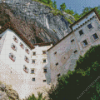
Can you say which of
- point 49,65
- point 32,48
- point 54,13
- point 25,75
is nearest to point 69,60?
point 49,65

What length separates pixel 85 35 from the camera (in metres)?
21.9

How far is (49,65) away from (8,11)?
16797mm

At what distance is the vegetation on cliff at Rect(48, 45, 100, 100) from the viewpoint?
11.5m

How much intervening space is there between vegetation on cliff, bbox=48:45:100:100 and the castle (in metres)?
5.70

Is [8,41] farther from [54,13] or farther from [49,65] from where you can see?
[54,13]

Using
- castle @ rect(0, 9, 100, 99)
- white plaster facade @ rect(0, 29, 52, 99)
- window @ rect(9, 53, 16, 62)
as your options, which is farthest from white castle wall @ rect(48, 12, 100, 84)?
window @ rect(9, 53, 16, 62)

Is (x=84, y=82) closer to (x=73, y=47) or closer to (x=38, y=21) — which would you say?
(x=73, y=47)

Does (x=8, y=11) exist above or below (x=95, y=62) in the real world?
above

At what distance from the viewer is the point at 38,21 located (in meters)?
35.0

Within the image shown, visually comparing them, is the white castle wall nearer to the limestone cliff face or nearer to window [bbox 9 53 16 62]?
window [bbox 9 53 16 62]

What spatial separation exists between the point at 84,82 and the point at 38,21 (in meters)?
26.0

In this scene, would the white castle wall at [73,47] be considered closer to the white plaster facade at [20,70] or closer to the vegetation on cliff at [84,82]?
the white plaster facade at [20,70]

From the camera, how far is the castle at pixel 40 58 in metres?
19.6

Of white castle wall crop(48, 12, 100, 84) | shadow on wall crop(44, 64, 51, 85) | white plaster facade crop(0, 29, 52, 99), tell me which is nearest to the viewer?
white plaster facade crop(0, 29, 52, 99)
